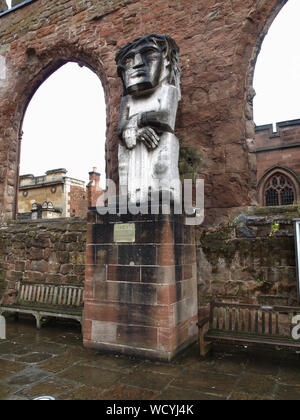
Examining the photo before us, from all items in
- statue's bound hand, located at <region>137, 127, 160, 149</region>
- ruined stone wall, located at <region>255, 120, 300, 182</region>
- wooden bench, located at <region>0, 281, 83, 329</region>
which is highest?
ruined stone wall, located at <region>255, 120, 300, 182</region>

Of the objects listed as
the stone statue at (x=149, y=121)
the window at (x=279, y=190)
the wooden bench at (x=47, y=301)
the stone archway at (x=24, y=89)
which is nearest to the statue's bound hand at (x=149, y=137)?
the stone statue at (x=149, y=121)

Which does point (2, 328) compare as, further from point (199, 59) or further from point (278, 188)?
point (278, 188)

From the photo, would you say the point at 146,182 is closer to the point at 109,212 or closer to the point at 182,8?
the point at 109,212

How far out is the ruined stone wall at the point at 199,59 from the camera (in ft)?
15.6

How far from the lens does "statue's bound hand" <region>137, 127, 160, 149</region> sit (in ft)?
13.3

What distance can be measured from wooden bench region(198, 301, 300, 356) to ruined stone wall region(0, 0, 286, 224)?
1367mm

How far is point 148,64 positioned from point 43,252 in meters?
3.96

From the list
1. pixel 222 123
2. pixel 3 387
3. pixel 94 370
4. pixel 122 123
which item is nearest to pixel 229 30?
pixel 222 123

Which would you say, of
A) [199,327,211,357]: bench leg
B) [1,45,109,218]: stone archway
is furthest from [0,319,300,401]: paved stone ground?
[1,45,109,218]: stone archway

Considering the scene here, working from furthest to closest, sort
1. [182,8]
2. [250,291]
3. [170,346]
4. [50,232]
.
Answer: [50,232] → [182,8] → [250,291] → [170,346]

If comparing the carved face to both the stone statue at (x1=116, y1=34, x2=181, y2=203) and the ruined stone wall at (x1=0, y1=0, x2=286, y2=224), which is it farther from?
the ruined stone wall at (x1=0, y1=0, x2=286, y2=224)

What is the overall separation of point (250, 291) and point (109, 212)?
2.12 metres

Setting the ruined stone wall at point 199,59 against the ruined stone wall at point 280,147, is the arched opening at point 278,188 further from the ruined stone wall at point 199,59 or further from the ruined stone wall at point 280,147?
the ruined stone wall at point 199,59

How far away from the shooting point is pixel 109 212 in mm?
3988
